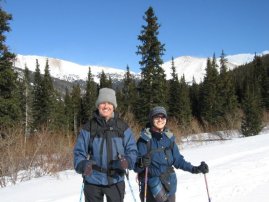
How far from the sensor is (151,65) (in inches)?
1267

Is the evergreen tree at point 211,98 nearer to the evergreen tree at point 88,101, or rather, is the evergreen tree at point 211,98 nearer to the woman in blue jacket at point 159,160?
the evergreen tree at point 88,101

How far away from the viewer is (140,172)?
502cm

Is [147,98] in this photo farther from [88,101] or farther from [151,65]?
[88,101]

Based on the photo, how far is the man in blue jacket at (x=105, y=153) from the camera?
4.20 m

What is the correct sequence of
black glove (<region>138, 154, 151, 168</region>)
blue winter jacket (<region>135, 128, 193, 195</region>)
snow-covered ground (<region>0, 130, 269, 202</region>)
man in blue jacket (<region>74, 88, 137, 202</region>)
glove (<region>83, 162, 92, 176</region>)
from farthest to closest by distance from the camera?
1. snow-covered ground (<region>0, 130, 269, 202</region>)
2. blue winter jacket (<region>135, 128, 193, 195</region>)
3. black glove (<region>138, 154, 151, 168</region>)
4. man in blue jacket (<region>74, 88, 137, 202</region>)
5. glove (<region>83, 162, 92, 176</region>)

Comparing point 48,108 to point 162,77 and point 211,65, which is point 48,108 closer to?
point 162,77

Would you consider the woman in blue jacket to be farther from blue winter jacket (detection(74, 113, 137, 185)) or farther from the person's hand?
the person's hand

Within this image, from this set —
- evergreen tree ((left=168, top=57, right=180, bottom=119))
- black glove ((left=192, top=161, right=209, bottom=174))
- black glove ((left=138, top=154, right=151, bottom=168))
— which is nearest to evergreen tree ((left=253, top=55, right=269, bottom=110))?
evergreen tree ((left=168, top=57, right=180, bottom=119))

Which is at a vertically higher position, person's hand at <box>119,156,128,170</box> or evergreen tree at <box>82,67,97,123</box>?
evergreen tree at <box>82,67,97,123</box>

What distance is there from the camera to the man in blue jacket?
4195 millimetres

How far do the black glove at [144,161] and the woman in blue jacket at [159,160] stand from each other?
0.25 feet

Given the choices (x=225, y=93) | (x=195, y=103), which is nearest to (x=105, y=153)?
(x=225, y=93)

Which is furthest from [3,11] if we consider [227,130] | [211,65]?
[211,65]

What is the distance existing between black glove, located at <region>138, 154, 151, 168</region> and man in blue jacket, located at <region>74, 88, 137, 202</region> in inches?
13.8
